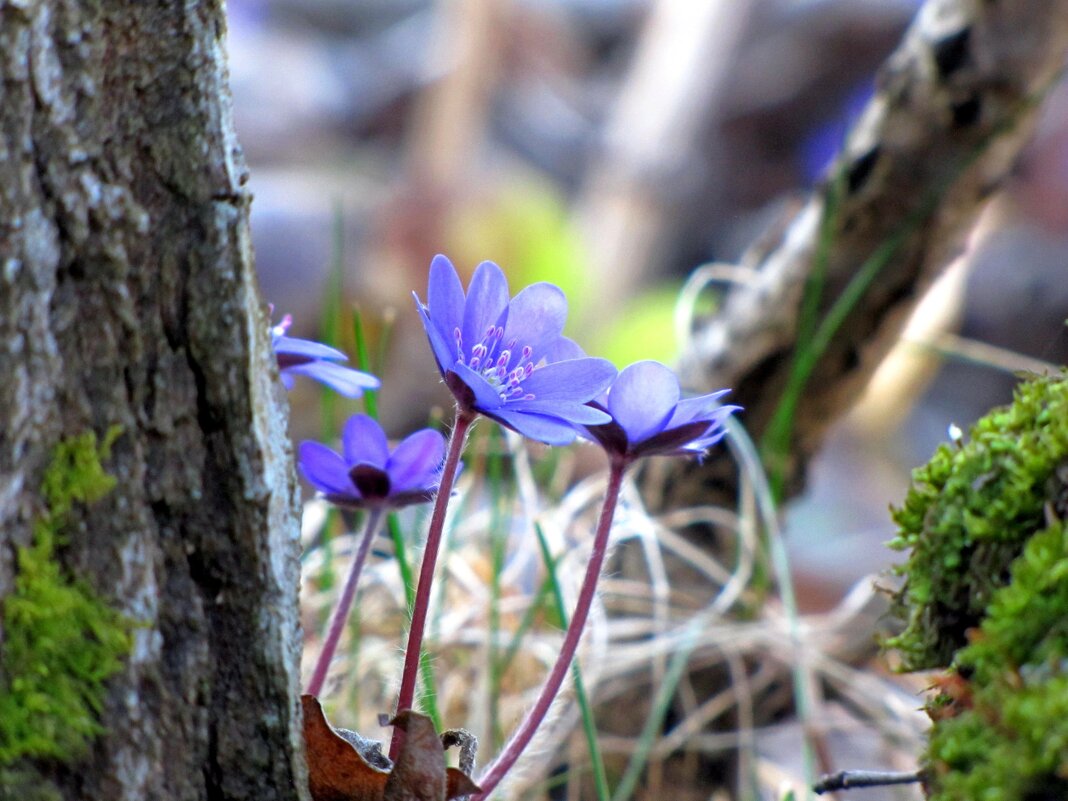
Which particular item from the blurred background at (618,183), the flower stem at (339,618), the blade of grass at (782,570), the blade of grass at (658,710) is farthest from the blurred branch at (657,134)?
the flower stem at (339,618)

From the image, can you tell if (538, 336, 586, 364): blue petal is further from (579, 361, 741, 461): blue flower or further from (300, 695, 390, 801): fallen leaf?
(300, 695, 390, 801): fallen leaf

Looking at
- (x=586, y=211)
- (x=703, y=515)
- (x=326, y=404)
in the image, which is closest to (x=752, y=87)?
(x=586, y=211)

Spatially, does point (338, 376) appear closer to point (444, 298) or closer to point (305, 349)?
point (305, 349)

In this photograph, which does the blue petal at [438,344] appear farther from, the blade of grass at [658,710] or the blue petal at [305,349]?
the blade of grass at [658,710]

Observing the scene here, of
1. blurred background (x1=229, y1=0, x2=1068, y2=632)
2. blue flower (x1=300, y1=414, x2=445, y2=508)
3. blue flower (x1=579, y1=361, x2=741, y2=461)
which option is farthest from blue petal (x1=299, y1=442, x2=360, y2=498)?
blurred background (x1=229, y1=0, x2=1068, y2=632)

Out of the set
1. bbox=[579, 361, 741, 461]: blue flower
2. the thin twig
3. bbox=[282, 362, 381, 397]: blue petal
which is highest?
bbox=[282, 362, 381, 397]: blue petal

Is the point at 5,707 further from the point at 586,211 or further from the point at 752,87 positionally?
the point at 752,87

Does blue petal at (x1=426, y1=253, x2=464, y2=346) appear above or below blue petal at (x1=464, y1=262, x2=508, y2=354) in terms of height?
below

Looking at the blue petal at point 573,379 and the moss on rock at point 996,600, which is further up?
the blue petal at point 573,379
